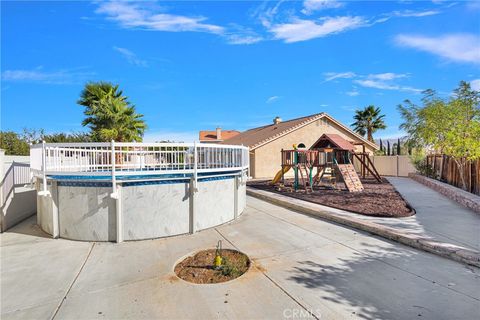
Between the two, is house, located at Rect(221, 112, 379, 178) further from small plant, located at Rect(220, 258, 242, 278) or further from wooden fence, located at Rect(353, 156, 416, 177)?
small plant, located at Rect(220, 258, 242, 278)

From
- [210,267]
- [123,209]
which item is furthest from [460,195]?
[123,209]

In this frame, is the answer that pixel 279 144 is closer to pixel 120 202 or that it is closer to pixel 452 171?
pixel 452 171

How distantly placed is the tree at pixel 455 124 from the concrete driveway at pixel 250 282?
23.2 ft

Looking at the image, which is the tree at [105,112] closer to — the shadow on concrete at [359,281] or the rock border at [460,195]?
the shadow on concrete at [359,281]

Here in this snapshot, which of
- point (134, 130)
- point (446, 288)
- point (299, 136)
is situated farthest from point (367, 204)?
point (134, 130)

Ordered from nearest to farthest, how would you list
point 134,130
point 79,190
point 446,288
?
1. point 446,288
2. point 79,190
3. point 134,130

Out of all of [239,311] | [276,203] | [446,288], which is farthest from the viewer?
[276,203]

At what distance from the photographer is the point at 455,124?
33.8 feet

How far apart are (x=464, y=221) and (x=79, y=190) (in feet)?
31.6

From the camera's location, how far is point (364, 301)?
3.09 metres

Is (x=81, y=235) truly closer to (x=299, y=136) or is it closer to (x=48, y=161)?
(x=48, y=161)

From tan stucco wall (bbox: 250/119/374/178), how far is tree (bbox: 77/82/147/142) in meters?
9.59

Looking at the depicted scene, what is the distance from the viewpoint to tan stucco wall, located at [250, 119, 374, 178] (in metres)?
19.8

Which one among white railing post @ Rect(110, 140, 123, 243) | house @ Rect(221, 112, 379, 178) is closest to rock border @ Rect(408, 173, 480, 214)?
house @ Rect(221, 112, 379, 178)
